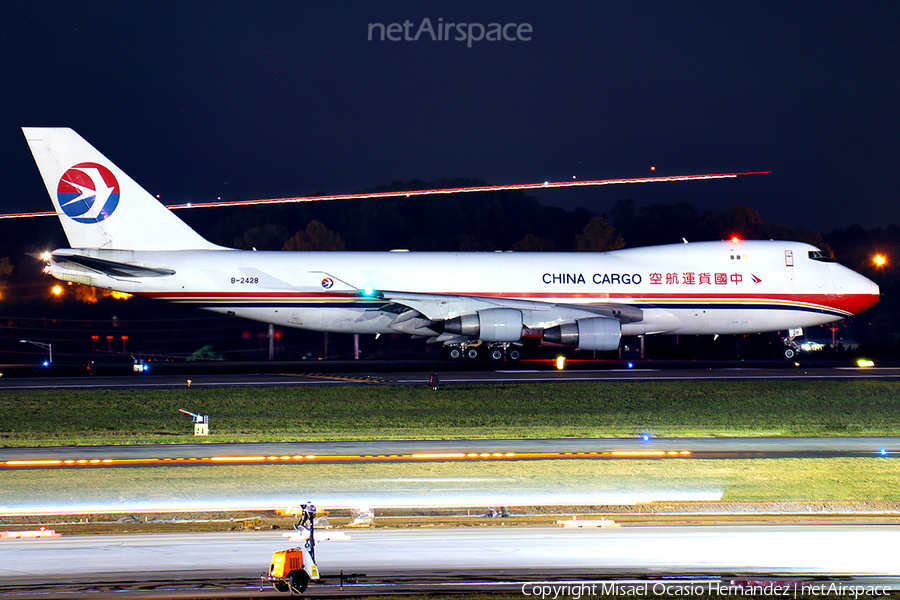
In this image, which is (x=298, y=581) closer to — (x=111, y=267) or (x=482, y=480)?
(x=482, y=480)

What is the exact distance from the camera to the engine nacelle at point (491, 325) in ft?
95.1

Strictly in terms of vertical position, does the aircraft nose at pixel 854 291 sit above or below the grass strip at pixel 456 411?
above

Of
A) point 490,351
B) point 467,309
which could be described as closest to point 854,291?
point 490,351

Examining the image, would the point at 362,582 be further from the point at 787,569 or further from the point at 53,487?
the point at 53,487

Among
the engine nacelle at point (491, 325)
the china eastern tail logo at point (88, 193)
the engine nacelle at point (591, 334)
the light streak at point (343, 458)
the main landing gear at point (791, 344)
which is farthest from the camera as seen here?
the main landing gear at point (791, 344)

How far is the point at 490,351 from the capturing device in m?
30.9

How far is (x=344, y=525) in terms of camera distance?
35.3ft

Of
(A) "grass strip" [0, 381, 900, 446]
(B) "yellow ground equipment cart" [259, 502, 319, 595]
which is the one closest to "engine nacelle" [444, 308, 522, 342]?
(A) "grass strip" [0, 381, 900, 446]

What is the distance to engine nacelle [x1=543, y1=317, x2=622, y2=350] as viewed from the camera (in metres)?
28.8

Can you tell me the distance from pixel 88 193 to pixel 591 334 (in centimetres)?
2003

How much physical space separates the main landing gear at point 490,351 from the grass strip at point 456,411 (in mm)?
6399

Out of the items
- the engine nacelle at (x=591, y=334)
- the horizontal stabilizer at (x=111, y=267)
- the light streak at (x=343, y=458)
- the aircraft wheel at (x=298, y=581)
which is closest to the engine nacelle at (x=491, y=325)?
the engine nacelle at (x=591, y=334)

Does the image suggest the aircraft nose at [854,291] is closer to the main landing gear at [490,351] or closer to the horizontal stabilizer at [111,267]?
the main landing gear at [490,351]

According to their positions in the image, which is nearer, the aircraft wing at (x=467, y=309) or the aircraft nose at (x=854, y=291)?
the aircraft wing at (x=467, y=309)
